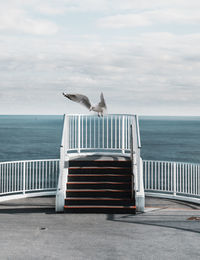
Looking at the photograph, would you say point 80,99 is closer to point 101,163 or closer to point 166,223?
point 101,163

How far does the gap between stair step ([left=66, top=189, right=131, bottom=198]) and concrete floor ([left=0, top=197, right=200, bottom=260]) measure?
764mm

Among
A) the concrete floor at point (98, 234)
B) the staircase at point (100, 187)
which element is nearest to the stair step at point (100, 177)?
the staircase at point (100, 187)

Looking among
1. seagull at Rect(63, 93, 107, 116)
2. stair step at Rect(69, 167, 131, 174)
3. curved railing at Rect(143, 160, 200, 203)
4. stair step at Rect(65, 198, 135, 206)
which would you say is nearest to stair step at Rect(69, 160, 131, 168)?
stair step at Rect(69, 167, 131, 174)

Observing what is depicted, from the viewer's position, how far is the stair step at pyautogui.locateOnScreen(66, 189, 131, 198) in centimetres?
1027

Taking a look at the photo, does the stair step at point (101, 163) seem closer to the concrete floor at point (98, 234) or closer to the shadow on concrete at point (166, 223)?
the concrete floor at point (98, 234)

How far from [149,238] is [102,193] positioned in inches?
123

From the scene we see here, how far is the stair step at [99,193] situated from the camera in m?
10.3

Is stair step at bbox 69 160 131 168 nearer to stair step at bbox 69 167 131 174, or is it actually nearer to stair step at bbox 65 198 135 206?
stair step at bbox 69 167 131 174

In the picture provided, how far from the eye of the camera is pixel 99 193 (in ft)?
33.9

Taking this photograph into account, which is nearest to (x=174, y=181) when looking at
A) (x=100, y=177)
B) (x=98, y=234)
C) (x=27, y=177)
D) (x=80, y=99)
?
(x=100, y=177)

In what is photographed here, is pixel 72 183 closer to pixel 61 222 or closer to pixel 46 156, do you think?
pixel 61 222

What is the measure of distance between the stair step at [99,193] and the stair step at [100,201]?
29cm

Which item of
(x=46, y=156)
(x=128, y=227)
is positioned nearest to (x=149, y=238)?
(x=128, y=227)

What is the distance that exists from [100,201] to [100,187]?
703mm
